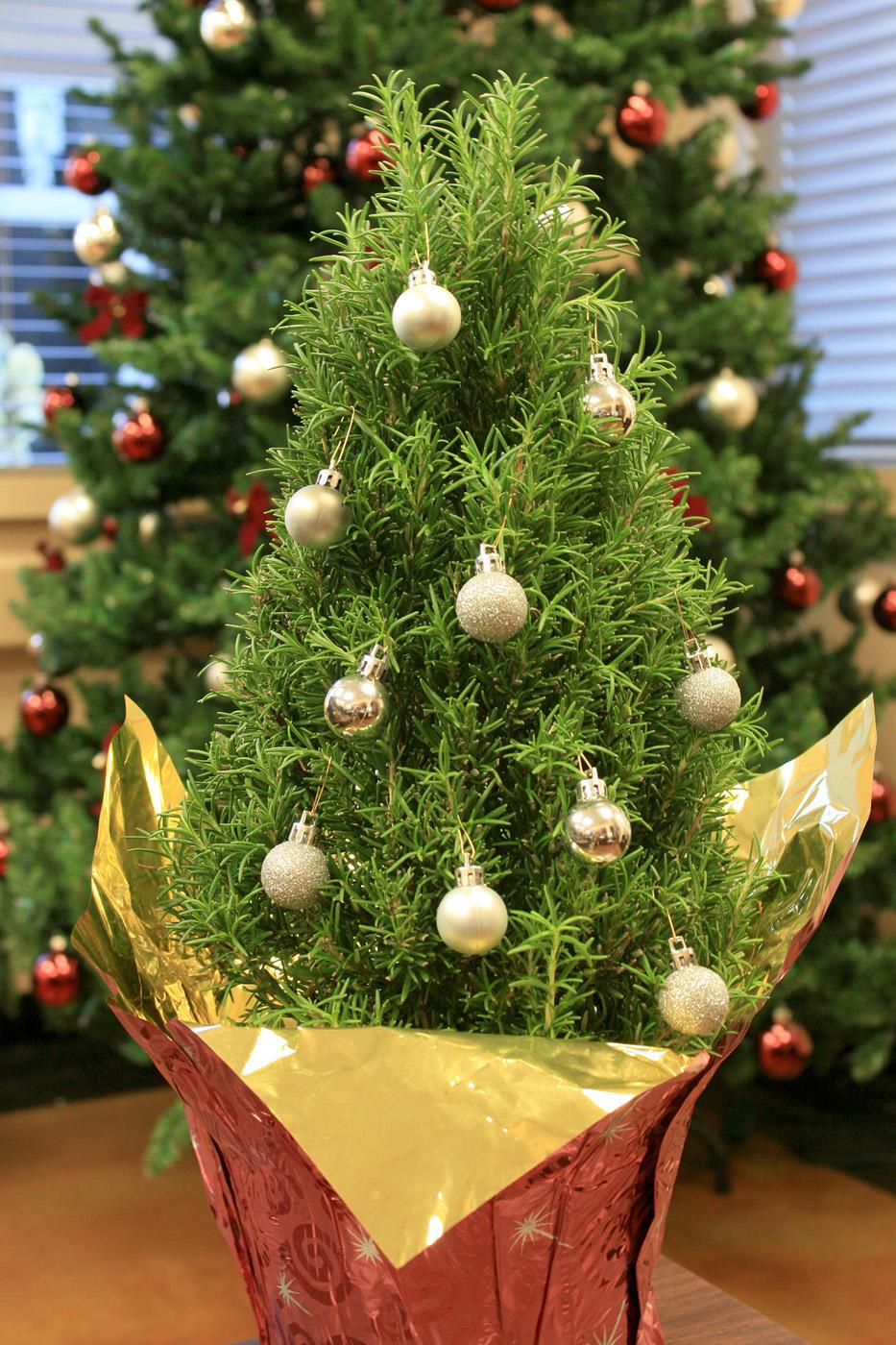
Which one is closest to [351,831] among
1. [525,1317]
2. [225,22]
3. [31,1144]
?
[525,1317]

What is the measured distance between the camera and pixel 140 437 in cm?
151

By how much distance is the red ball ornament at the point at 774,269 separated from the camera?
163cm

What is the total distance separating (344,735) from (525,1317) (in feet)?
0.65

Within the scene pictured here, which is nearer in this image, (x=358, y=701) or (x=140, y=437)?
(x=358, y=701)

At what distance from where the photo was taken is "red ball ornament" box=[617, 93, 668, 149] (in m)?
1.46

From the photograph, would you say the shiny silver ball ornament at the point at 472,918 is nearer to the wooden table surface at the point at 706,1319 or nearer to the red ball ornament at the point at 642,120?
the wooden table surface at the point at 706,1319

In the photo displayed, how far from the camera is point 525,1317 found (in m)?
0.46

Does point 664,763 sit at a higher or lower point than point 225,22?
lower

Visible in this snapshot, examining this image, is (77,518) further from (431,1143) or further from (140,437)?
(431,1143)

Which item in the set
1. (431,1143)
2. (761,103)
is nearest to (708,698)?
(431,1143)

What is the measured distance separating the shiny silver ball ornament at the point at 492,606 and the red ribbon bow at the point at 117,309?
1.22 metres

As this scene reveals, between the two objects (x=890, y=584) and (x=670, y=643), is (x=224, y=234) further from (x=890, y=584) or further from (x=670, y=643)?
(x=670, y=643)

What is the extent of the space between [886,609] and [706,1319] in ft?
3.74

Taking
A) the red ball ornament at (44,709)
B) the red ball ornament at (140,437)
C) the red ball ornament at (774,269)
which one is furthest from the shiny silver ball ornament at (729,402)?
the red ball ornament at (44,709)
